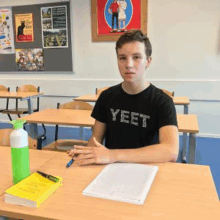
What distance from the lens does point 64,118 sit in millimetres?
2270

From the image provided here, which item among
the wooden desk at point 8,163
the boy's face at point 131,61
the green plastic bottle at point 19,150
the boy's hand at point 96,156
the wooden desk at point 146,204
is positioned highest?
the boy's face at point 131,61

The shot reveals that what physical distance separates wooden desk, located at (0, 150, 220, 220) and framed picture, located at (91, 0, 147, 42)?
3.30 m

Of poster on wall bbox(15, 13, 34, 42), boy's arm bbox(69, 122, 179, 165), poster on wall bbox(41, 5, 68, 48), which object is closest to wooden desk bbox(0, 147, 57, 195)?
boy's arm bbox(69, 122, 179, 165)

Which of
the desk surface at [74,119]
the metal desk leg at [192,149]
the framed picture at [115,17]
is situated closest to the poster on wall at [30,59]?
the framed picture at [115,17]

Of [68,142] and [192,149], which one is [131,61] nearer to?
[192,149]

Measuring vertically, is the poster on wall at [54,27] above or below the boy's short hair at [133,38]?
above

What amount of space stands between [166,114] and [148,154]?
0.82 feet

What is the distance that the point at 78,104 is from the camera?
2723mm

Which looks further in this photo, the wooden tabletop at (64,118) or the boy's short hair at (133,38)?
the wooden tabletop at (64,118)

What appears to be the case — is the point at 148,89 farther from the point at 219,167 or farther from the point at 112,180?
the point at 219,167

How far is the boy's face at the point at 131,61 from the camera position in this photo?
124 centimetres

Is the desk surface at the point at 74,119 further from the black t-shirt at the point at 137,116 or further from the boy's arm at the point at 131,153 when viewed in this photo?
the boy's arm at the point at 131,153

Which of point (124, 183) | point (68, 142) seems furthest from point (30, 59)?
point (124, 183)

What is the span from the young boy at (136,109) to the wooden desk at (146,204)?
7.5 inches
